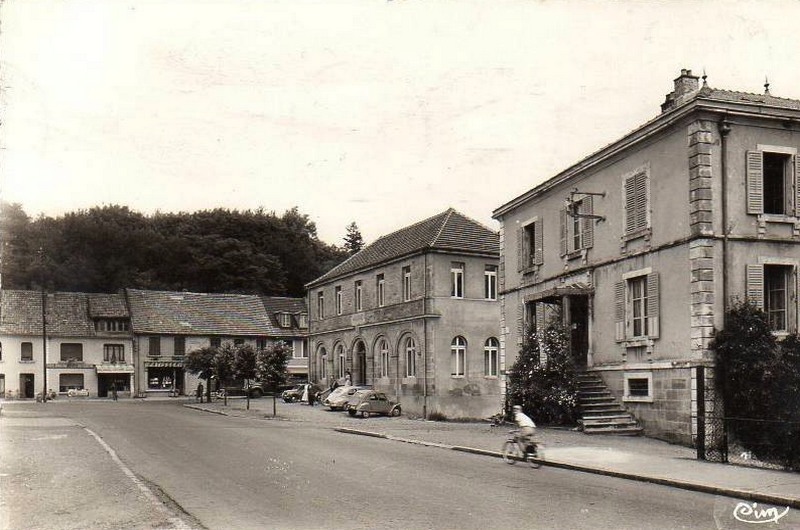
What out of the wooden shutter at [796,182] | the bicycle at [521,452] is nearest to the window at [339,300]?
the wooden shutter at [796,182]

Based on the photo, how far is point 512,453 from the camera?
1709cm

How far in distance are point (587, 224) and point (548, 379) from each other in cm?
530

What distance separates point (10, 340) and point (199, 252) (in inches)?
961

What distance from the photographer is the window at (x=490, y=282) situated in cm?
4116

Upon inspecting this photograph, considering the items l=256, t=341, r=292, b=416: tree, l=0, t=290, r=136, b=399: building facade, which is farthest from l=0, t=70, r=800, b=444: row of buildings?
l=0, t=290, r=136, b=399: building facade

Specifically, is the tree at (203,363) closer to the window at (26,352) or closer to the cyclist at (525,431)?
the window at (26,352)

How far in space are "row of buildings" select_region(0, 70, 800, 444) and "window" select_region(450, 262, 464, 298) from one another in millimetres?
62

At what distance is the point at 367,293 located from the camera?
4616 cm

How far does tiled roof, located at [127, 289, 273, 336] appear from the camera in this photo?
2685 inches

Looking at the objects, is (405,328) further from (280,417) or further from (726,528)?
(726,528)

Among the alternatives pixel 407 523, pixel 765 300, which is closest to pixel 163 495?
pixel 407 523

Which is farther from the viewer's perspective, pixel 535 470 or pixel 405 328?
pixel 405 328

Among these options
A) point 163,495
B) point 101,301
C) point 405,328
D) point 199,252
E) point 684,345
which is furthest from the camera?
point 199,252

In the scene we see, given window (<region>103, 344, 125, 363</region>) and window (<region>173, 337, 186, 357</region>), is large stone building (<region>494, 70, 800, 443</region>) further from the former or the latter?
window (<region>103, 344, 125, 363</region>)
